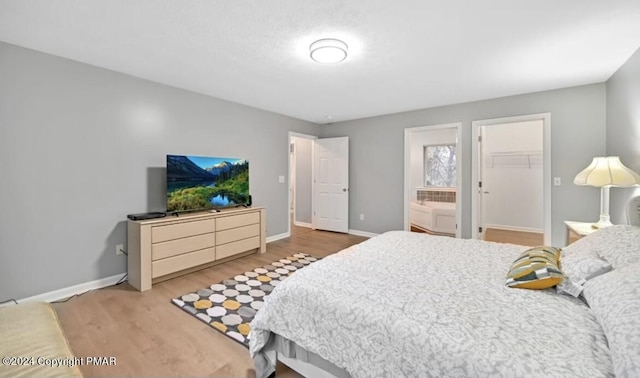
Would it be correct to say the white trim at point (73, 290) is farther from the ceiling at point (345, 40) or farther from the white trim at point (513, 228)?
the white trim at point (513, 228)

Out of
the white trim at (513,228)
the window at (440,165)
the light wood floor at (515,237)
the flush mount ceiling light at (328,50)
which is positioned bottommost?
the light wood floor at (515,237)

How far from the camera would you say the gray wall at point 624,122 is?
2.49m

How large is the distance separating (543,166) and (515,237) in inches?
79.4

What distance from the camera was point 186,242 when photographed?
10.3ft

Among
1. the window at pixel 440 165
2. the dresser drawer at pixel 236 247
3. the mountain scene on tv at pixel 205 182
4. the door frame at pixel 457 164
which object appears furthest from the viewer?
the window at pixel 440 165

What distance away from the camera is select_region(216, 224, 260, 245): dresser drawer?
139 inches

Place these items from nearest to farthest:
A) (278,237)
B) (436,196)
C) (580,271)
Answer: (580,271), (278,237), (436,196)

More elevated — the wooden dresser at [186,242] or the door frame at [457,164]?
the door frame at [457,164]

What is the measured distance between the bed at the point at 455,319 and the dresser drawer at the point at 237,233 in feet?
6.95

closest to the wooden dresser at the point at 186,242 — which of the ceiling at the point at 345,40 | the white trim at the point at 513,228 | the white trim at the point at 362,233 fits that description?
the ceiling at the point at 345,40

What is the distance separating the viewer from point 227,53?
2516 mm

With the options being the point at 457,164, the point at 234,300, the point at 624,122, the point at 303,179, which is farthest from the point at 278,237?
the point at 624,122

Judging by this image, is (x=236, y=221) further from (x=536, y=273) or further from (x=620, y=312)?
(x=620, y=312)

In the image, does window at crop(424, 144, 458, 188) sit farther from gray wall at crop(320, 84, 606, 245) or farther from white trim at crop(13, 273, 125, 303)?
white trim at crop(13, 273, 125, 303)
